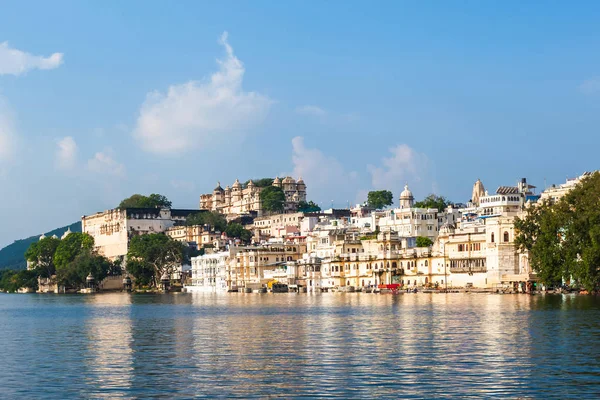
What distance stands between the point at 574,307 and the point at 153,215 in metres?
141

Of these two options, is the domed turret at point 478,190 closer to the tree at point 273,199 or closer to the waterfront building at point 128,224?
the tree at point 273,199

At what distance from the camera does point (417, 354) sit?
36.0 metres

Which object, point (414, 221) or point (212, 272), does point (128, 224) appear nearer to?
point (212, 272)

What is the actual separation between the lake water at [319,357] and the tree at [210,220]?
128 meters

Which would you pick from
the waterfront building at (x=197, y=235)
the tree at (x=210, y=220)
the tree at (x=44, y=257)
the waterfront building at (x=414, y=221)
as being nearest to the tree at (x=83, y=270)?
the waterfront building at (x=197, y=235)

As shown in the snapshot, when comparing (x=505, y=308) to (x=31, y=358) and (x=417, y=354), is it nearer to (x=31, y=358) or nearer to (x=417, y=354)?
(x=417, y=354)

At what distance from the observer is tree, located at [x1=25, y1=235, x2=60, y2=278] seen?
194 m

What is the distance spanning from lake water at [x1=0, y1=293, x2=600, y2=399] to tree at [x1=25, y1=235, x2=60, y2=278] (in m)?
139

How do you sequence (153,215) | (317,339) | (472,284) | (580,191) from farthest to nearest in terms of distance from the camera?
1. (153,215)
2. (472,284)
3. (580,191)
4. (317,339)

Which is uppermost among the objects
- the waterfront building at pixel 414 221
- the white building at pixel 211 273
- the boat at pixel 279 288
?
the waterfront building at pixel 414 221

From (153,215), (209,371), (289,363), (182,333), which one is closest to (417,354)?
(289,363)

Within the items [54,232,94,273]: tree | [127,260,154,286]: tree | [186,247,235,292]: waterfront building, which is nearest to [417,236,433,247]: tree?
[186,247,235,292]: waterfront building

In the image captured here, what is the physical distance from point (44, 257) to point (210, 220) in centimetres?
3178

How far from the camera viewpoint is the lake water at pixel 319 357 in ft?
94.0
